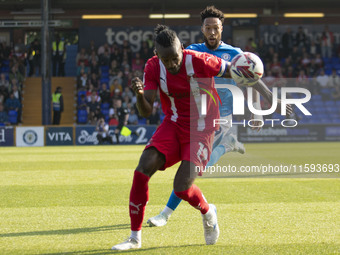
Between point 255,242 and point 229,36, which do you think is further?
point 229,36

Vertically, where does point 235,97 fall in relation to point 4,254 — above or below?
above

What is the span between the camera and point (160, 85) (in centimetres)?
506

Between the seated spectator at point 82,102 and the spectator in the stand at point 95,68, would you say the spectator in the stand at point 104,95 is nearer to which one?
the seated spectator at point 82,102

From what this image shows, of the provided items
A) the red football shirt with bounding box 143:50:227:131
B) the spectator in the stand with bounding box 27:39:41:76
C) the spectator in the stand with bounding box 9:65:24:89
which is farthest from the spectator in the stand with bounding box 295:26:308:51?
the red football shirt with bounding box 143:50:227:131

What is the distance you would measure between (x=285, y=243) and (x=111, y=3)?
27.9 meters

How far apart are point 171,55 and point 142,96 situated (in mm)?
439

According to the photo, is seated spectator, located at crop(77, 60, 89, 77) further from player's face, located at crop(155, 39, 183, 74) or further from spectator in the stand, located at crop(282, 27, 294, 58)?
player's face, located at crop(155, 39, 183, 74)

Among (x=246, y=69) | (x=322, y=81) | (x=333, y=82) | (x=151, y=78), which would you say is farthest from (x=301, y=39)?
(x=151, y=78)

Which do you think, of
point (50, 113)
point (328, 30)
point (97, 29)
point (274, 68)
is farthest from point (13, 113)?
point (328, 30)

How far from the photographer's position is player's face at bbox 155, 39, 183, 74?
4.78 m

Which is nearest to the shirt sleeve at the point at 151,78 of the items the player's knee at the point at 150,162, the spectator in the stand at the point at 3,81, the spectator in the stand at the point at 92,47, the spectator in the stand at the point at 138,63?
the player's knee at the point at 150,162

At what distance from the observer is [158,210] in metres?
7.23

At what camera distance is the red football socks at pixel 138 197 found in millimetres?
4820

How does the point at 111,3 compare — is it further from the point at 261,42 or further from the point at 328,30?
the point at 328,30
